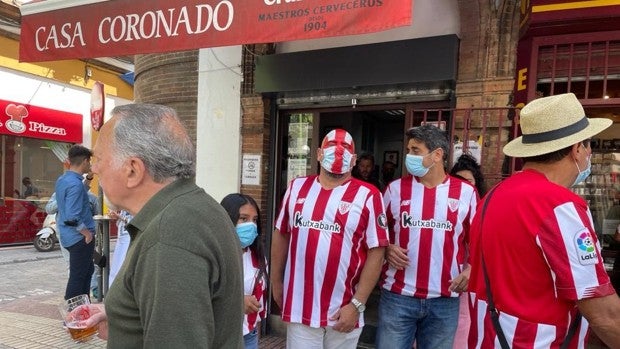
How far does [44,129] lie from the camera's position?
13.1m

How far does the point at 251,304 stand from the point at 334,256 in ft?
1.94

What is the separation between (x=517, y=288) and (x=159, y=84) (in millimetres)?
5300

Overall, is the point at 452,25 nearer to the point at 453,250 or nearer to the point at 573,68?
the point at 573,68

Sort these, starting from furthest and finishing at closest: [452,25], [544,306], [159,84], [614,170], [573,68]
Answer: [159,84], [614,170], [452,25], [573,68], [544,306]

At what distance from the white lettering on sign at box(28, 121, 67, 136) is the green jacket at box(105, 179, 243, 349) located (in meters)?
13.9

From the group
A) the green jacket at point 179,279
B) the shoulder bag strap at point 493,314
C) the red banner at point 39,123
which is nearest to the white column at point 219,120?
the shoulder bag strap at point 493,314

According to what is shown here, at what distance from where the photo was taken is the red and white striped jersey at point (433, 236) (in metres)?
2.72

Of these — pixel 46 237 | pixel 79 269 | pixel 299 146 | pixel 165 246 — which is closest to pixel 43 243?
pixel 46 237

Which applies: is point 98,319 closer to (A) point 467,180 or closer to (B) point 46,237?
(A) point 467,180

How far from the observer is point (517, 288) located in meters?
1.65

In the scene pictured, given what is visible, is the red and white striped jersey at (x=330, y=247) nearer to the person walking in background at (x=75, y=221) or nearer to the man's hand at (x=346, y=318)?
the man's hand at (x=346, y=318)

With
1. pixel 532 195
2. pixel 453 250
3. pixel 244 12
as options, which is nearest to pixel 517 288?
pixel 532 195

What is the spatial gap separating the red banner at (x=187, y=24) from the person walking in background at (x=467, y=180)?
1.23 m

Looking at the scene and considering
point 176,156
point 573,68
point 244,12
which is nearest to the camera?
point 176,156
